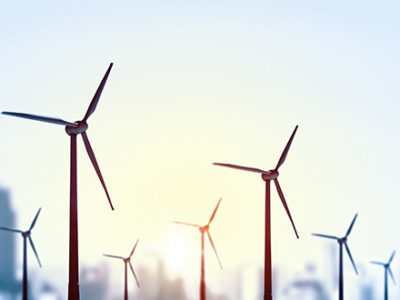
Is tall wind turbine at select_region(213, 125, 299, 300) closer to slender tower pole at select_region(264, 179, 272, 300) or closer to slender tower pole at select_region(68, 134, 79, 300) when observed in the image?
slender tower pole at select_region(264, 179, 272, 300)

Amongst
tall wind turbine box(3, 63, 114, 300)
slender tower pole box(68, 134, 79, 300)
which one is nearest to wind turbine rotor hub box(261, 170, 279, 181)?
tall wind turbine box(3, 63, 114, 300)

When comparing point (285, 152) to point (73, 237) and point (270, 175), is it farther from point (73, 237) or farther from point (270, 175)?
point (73, 237)

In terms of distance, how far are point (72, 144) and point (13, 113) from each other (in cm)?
513

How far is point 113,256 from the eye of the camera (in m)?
114

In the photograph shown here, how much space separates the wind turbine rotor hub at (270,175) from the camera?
71188 mm

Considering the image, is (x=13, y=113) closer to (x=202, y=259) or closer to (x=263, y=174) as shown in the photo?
(x=263, y=174)

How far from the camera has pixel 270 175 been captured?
234 ft

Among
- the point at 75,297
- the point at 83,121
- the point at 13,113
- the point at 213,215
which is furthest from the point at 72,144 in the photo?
the point at 213,215

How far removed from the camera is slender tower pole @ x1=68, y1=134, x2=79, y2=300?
50.6 metres

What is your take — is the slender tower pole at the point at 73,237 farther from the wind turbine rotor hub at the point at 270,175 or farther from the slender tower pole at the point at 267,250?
the wind turbine rotor hub at the point at 270,175

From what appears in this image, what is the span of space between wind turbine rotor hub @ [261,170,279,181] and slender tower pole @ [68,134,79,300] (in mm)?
21920

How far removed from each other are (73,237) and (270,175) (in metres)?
24.2

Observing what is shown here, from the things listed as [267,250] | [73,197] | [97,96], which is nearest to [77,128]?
[73,197]

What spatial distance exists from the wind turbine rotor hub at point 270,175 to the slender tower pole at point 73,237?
863 inches
